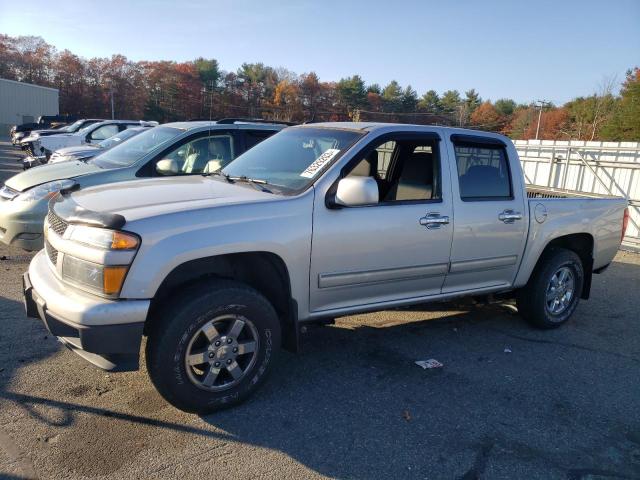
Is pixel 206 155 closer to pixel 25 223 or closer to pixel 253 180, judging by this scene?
pixel 25 223

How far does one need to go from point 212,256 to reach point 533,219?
3.19 m

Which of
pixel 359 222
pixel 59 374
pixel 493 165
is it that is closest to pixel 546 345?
pixel 493 165

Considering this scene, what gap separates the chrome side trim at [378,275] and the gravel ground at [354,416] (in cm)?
77

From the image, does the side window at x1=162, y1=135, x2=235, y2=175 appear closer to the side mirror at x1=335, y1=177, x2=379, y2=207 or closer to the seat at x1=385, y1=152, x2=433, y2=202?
the seat at x1=385, y1=152, x2=433, y2=202

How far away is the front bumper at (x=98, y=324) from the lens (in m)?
2.78

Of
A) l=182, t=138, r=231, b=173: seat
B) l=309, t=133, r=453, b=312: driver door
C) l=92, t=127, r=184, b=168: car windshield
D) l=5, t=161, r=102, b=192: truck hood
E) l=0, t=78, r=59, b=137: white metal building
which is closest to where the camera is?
l=309, t=133, r=453, b=312: driver door

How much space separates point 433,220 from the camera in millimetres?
4008

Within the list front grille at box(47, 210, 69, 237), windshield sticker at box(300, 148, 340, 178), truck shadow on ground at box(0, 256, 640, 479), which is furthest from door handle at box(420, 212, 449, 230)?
front grille at box(47, 210, 69, 237)

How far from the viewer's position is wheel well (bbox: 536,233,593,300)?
5.39 metres

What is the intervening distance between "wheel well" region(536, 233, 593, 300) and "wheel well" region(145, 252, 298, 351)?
10.8 ft

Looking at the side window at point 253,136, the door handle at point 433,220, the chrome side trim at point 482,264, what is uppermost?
the side window at point 253,136

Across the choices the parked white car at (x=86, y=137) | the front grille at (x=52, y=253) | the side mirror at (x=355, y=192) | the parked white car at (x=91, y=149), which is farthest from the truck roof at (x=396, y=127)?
the parked white car at (x=86, y=137)

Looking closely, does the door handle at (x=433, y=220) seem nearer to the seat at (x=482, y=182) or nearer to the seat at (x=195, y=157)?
the seat at (x=482, y=182)

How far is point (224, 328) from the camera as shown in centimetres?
324
